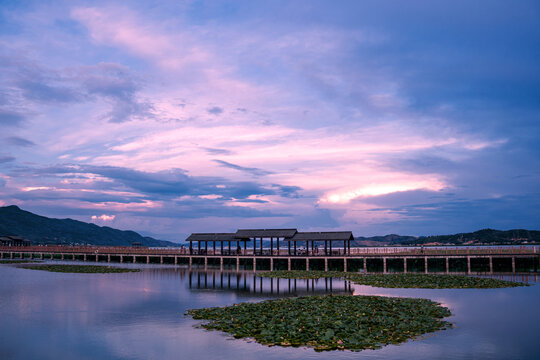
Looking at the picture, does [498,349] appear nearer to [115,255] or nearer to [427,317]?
[427,317]

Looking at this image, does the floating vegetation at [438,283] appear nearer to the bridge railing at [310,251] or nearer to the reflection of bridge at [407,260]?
the reflection of bridge at [407,260]

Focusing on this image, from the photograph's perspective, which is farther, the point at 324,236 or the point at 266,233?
the point at 266,233

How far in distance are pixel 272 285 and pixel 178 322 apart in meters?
22.3

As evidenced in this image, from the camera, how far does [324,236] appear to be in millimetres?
Answer: 67938

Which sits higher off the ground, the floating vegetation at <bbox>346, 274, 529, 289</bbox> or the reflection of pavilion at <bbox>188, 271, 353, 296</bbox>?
the floating vegetation at <bbox>346, 274, 529, 289</bbox>

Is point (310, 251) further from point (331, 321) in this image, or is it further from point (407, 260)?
point (331, 321)

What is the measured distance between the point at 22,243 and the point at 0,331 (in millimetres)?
114075

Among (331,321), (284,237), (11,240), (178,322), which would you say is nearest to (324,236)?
(284,237)

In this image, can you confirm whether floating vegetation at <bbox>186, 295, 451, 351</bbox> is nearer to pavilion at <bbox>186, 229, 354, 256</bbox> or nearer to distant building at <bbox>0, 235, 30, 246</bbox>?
pavilion at <bbox>186, 229, 354, 256</bbox>

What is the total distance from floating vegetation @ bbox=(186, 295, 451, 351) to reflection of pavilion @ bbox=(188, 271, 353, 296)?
9971 mm

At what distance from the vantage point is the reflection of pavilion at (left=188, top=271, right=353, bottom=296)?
4197 centimetres

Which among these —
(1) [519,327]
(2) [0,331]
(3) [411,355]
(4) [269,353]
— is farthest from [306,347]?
(2) [0,331]

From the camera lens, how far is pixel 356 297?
33.7 meters

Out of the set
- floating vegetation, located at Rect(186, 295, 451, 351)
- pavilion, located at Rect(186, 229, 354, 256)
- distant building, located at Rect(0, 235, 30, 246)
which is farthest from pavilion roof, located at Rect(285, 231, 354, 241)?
distant building, located at Rect(0, 235, 30, 246)
